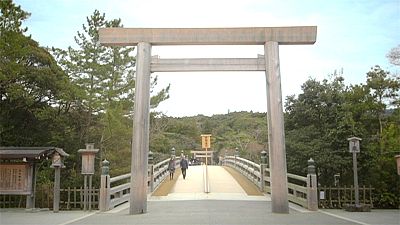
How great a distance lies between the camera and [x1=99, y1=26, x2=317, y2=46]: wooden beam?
12383 millimetres

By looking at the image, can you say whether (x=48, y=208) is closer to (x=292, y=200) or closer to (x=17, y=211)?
(x=17, y=211)

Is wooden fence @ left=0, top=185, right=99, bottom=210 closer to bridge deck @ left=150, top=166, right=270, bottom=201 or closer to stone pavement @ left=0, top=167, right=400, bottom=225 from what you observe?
stone pavement @ left=0, top=167, right=400, bottom=225

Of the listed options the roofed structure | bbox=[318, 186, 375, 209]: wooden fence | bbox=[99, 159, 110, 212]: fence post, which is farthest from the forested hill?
the roofed structure

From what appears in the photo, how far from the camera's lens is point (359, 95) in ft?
68.5

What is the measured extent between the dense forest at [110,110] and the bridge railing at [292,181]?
1.30 meters

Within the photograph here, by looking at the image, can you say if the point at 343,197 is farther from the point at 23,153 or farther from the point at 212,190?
the point at 23,153

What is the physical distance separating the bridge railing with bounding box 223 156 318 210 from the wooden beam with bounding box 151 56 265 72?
409 centimetres

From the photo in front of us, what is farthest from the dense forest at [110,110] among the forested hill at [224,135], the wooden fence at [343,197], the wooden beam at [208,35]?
the forested hill at [224,135]

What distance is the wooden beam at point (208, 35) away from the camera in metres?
12.4

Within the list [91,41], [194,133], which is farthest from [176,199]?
[194,133]

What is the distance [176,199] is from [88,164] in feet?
13.6

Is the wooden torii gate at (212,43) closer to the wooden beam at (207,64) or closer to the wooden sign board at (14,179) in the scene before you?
the wooden beam at (207,64)

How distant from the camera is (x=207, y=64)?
12.5m

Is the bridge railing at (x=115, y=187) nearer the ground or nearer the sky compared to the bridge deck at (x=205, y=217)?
nearer the sky
